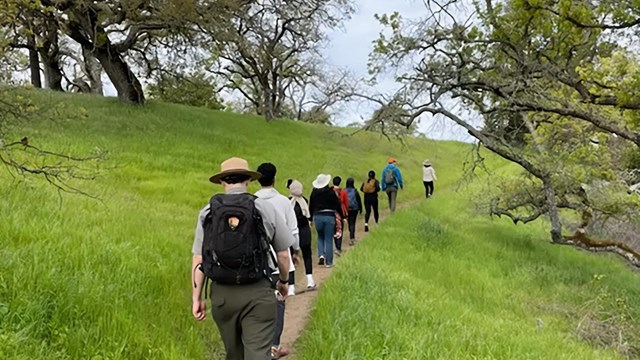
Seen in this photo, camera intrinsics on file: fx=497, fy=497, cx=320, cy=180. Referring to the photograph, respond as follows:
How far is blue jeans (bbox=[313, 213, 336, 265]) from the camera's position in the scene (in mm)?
9234

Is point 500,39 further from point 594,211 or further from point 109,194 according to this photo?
point 109,194

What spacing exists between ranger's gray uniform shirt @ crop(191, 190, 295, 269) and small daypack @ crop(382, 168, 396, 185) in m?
11.2

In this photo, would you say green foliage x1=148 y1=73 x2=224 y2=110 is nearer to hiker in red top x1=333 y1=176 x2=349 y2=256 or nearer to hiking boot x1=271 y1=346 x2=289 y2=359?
hiker in red top x1=333 y1=176 x2=349 y2=256

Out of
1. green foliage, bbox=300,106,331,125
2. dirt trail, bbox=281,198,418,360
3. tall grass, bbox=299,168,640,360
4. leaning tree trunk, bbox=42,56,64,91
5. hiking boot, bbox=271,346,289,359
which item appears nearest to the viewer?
Result: tall grass, bbox=299,168,640,360

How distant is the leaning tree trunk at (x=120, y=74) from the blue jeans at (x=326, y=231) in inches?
551

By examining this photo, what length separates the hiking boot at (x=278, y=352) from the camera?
5457 mm

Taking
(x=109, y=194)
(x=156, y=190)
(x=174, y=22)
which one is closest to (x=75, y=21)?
(x=174, y=22)

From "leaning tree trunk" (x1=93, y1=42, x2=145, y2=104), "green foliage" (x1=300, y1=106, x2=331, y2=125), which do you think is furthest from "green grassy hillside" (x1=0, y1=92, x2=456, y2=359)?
"green foliage" (x1=300, y1=106, x2=331, y2=125)

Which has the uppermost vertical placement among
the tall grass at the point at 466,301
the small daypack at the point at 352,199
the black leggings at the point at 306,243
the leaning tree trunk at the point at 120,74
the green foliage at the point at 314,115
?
the green foliage at the point at 314,115

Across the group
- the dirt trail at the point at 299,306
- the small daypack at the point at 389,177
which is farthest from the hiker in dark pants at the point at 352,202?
the small daypack at the point at 389,177

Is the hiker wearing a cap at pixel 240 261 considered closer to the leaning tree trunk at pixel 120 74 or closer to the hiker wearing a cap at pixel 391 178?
the hiker wearing a cap at pixel 391 178

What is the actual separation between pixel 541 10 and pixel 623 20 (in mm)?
1270

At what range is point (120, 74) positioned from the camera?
831 inches

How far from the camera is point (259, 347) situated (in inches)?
150
